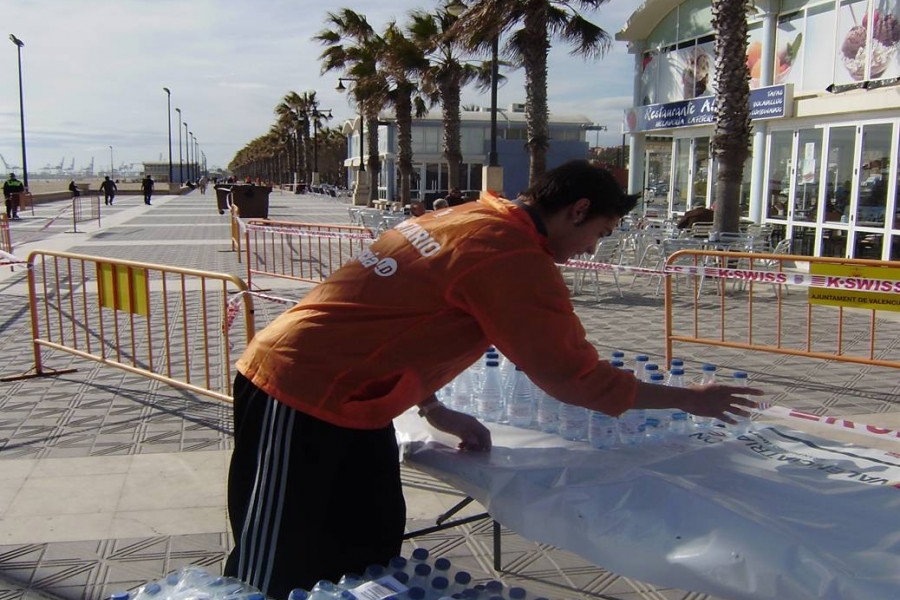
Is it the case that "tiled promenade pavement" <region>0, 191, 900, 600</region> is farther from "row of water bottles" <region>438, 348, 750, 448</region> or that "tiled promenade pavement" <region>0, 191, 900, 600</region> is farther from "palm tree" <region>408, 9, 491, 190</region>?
"palm tree" <region>408, 9, 491, 190</region>

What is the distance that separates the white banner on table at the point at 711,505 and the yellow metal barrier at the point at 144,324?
278 centimetres

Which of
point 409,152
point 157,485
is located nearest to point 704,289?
point 157,485

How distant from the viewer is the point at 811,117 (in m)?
15.3

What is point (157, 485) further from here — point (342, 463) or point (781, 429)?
point (781, 429)

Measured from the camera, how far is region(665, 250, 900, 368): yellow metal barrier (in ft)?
17.1

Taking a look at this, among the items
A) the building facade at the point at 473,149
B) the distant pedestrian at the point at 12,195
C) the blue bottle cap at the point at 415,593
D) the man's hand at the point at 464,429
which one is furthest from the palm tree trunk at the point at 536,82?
the building facade at the point at 473,149

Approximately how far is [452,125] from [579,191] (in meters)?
26.3

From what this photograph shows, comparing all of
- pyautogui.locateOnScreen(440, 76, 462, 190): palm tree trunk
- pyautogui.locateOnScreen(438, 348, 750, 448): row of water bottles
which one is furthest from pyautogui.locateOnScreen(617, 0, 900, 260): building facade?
pyautogui.locateOnScreen(438, 348, 750, 448): row of water bottles

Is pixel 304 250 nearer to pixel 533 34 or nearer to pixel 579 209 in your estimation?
pixel 533 34

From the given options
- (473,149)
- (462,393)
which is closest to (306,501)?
(462,393)

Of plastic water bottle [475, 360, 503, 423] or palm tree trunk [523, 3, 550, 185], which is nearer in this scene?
plastic water bottle [475, 360, 503, 423]

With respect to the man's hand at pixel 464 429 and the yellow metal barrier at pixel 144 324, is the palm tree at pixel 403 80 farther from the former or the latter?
the man's hand at pixel 464 429

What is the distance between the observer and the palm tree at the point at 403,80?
1048 inches

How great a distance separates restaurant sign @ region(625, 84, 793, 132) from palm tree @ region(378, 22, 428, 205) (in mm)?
8010
